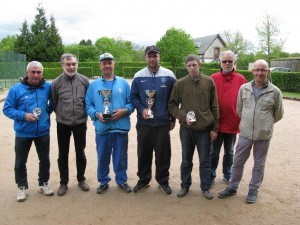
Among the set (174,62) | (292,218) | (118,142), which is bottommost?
(292,218)

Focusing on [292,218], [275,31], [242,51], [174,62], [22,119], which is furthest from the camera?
[242,51]

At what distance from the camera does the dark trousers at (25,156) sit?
168 inches

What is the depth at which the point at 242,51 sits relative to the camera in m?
48.4

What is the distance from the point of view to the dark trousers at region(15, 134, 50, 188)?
4.28 metres

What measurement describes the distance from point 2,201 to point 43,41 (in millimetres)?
43749

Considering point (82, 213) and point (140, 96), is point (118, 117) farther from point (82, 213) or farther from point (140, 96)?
point (82, 213)

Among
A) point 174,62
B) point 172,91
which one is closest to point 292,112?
point 172,91

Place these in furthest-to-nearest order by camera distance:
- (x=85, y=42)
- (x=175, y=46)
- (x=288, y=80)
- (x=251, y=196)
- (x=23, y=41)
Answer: (x=85, y=42)
(x=23, y=41)
(x=175, y=46)
(x=288, y=80)
(x=251, y=196)

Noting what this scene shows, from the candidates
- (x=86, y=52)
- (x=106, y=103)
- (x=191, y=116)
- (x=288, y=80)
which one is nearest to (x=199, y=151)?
(x=191, y=116)

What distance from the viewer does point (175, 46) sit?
33.9m

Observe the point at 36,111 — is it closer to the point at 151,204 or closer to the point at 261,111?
the point at 151,204

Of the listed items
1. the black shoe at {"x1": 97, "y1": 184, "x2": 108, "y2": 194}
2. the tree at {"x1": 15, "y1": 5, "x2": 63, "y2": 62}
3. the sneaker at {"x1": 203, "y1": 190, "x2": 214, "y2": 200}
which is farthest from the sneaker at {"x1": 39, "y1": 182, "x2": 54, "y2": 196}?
the tree at {"x1": 15, "y1": 5, "x2": 63, "y2": 62}

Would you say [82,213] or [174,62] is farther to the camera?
[174,62]

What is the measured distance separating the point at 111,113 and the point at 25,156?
4.34 ft
